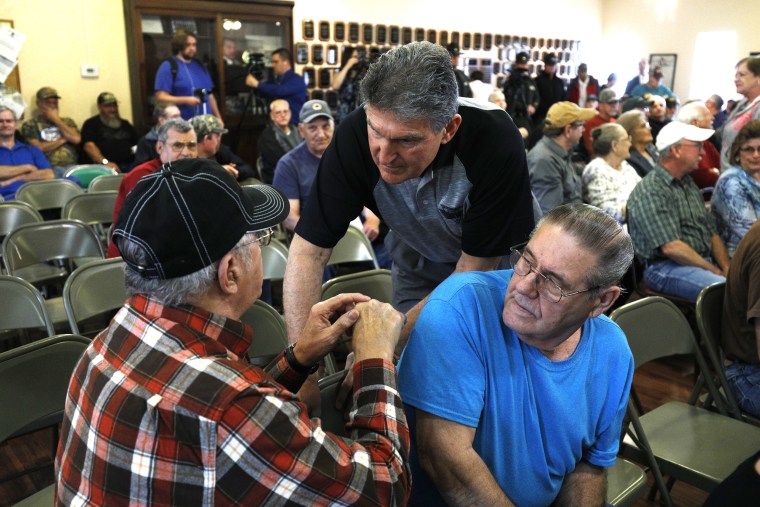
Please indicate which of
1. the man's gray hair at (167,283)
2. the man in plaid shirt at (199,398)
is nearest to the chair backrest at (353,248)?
the man in plaid shirt at (199,398)

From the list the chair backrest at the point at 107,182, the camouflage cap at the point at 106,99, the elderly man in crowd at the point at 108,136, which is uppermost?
the camouflage cap at the point at 106,99

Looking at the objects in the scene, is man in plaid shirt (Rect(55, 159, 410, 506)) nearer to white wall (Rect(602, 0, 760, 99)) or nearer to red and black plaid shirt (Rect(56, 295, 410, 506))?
red and black plaid shirt (Rect(56, 295, 410, 506))

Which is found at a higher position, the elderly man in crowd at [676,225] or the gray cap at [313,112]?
the gray cap at [313,112]

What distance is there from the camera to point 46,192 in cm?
461

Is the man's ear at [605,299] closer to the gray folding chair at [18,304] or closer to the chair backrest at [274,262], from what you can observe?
the chair backrest at [274,262]

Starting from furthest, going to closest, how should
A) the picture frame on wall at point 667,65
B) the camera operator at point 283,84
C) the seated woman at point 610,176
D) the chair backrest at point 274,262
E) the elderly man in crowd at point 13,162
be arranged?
the picture frame on wall at point 667,65, the camera operator at point 283,84, the elderly man in crowd at point 13,162, the seated woman at point 610,176, the chair backrest at point 274,262

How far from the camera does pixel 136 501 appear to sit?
915mm

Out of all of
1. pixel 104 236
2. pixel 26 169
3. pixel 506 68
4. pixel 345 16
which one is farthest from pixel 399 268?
pixel 506 68

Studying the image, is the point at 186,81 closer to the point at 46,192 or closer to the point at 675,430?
the point at 46,192

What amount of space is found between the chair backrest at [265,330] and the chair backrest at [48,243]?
151cm

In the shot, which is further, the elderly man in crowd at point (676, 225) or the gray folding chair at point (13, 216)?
the gray folding chair at point (13, 216)

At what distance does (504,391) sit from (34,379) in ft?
Answer: 3.98

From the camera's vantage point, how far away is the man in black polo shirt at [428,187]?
4.76 feet

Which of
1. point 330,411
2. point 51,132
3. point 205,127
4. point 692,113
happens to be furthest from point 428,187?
point 51,132
